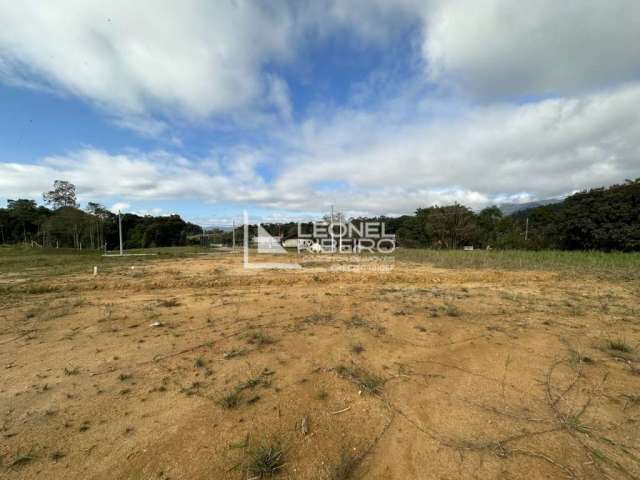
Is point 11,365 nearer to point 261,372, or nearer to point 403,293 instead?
point 261,372

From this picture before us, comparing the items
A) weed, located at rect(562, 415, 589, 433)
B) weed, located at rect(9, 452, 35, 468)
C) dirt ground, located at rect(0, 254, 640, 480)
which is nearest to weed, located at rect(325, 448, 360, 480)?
dirt ground, located at rect(0, 254, 640, 480)

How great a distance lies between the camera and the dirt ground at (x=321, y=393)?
1731 mm

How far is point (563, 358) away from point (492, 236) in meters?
34.3

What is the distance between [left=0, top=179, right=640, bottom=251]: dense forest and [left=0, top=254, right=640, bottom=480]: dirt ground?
1938 cm

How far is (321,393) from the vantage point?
244 cm

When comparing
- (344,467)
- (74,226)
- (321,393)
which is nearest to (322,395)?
(321,393)

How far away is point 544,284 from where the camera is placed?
8.02 m

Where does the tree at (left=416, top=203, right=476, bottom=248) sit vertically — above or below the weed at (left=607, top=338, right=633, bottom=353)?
above

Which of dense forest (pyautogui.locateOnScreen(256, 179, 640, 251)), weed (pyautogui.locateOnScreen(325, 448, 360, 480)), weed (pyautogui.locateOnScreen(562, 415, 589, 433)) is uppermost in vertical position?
dense forest (pyautogui.locateOnScreen(256, 179, 640, 251))

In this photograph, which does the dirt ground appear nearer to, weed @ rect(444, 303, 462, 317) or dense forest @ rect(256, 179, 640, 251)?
weed @ rect(444, 303, 462, 317)

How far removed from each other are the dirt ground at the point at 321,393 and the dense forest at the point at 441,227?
19.4 m

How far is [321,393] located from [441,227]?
31.8 meters

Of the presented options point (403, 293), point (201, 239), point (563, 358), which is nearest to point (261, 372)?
point (563, 358)

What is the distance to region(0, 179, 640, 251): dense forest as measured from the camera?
18.0 m
